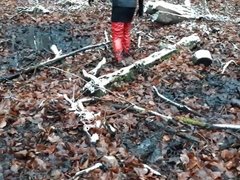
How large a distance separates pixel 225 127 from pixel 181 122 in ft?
1.99

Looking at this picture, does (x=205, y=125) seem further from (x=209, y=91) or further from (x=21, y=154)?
(x=21, y=154)

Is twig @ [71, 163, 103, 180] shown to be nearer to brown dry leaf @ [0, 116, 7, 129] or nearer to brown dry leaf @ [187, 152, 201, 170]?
brown dry leaf @ [187, 152, 201, 170]

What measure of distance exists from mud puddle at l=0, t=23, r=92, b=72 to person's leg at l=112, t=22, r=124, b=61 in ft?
5.94

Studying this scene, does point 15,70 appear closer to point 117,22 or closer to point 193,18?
point 117,22

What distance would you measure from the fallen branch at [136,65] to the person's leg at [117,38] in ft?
1.71

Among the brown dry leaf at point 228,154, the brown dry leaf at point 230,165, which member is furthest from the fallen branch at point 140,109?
the brown dry leaf at point 230,165

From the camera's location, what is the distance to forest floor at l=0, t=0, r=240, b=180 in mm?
4418

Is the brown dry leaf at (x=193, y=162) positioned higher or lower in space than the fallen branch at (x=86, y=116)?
lower

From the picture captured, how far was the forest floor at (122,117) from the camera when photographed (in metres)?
4.42

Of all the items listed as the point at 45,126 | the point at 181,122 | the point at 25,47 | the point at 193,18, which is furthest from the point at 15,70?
the point at 193,18

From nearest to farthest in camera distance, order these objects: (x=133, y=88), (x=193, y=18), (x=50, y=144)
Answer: (x=50, y=144)
(x=133, y=88)
(x=193, y=18)

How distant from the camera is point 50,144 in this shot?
4719 millimetres

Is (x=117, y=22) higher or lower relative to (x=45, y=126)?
higher

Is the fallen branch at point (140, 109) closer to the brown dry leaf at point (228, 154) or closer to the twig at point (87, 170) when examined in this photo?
the brown dry leaf at point (228, 154)
